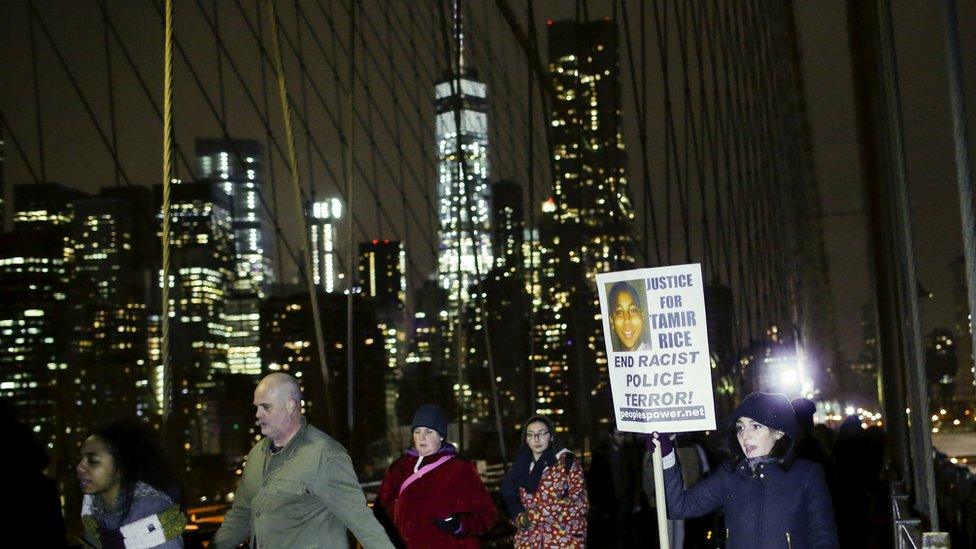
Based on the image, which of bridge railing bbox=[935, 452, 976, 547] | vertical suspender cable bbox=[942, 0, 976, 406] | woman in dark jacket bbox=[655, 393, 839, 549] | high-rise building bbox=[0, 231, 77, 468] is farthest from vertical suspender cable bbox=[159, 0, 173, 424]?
high-rise building bbox=[0, 231, 77, 468]

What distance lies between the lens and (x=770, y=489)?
371cm

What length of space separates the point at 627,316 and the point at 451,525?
102 cm

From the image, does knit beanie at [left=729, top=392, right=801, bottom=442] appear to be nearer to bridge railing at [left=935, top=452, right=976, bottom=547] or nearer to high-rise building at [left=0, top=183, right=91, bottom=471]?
bridge railing at [left=935, top=452, right=976, bottom=547]

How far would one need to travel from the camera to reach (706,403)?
407 centimetres

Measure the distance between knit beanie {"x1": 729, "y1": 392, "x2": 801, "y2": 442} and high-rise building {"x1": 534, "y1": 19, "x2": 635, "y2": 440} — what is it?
12145 mm

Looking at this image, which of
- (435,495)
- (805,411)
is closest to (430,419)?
(435,495)

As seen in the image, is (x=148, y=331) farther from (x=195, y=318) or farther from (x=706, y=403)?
(x=706, y=403)

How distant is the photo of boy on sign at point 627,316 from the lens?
4.26 m

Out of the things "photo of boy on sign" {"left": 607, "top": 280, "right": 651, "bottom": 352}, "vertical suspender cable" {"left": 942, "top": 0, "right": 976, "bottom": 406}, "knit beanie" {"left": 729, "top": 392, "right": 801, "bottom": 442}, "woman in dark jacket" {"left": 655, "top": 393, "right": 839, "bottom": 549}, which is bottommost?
"woman in dark jacket" {"left": 655, "top": 393, "right": 839, "bottom": 549}

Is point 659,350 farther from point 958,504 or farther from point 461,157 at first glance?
point 461,157

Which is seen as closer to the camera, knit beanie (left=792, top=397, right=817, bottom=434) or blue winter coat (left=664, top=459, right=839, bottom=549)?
blue winter coat (left=664, top=459, right=839, bottom=549)

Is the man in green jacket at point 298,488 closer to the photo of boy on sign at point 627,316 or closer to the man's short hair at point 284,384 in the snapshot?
the man's short hair at point 284,384

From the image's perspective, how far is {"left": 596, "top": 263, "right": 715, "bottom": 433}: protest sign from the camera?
162 inches

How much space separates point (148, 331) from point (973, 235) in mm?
74552
